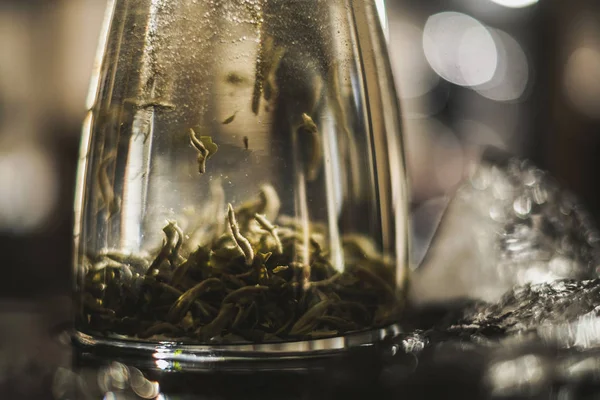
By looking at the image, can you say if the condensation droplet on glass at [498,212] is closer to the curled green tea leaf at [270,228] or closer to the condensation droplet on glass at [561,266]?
the condensation droplet on glass at [561,266]

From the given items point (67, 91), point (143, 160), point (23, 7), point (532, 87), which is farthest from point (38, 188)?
point (143, 160)

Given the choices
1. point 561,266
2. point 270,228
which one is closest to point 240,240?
point 270,228

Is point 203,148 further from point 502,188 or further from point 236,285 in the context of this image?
point 502,188

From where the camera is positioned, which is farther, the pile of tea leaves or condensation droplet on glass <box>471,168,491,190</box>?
condensation droplet on glass <box>471,168,491,190</box>

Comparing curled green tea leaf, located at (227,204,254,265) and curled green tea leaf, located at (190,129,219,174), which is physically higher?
curled green tea leaf, located at (190,129,219,174)

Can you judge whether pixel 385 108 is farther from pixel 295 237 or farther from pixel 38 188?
pixel 38 188

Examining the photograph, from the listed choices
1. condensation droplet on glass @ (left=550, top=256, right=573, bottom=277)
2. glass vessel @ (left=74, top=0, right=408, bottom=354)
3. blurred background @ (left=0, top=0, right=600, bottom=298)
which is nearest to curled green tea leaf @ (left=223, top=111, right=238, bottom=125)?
glass vessel @ (left=74, top=0, right=408, bottom=354)

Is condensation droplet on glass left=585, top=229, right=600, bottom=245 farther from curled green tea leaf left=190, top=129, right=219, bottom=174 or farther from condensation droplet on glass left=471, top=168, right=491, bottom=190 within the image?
curled green tea leaf left=190, top=129, right=219, bottom=174

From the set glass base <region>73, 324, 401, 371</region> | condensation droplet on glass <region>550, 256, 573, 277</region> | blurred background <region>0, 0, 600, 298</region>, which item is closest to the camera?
glass base <region>73, 324, 401, 371</region>
